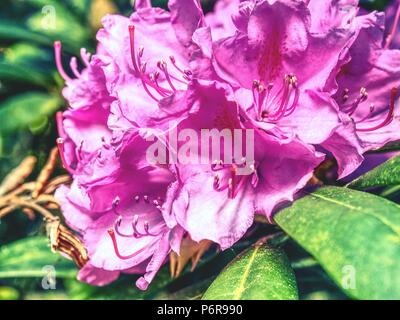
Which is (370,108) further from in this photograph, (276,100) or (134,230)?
(134,230)

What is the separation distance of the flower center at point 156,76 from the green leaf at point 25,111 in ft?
1.56

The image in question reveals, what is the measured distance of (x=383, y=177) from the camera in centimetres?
78

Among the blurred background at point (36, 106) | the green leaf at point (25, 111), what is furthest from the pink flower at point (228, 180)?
the green leaf at point (25, 111)

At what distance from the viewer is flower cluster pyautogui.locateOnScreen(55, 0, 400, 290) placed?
754 millimetres

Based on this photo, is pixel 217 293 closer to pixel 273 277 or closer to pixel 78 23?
pixel 273 277

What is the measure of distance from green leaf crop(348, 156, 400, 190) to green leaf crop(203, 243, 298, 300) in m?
0.14

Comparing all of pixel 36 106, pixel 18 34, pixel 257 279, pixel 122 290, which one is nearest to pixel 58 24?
pixel 18 34

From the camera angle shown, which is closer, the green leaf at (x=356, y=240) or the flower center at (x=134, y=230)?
the green leaf at (x=356, y=240)

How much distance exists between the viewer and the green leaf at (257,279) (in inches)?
28.5

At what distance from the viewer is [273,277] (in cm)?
75

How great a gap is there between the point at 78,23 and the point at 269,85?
75 centimetres

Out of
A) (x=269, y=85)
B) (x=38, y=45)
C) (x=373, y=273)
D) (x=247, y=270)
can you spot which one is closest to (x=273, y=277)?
(x=247, y=270)

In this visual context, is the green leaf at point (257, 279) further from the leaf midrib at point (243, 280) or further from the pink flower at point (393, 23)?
the pink flower at point (393, 23)

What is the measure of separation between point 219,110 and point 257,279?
8.5 inches
